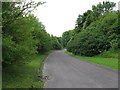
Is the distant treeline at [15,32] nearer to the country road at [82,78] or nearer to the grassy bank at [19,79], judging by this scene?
the grassy bank at [19,79]

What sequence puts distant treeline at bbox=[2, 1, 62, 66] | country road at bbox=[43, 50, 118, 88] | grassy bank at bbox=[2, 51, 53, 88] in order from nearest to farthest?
distant treeline at bbox=[2, 1, 62, 66], grassy bank at bbox=[2, 51, 53, 88], country road at bbox=[43, 50, 118, 88]

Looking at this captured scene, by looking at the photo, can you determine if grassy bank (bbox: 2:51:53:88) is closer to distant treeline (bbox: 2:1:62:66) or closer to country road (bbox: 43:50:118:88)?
country road (bbox: 43:50:118:88)

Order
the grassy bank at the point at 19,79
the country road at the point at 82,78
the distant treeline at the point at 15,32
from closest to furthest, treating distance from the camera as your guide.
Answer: the distant treeline at the point at 15,32 → the grassy bank at the point at 19,79 → the country road at the point at 82,78

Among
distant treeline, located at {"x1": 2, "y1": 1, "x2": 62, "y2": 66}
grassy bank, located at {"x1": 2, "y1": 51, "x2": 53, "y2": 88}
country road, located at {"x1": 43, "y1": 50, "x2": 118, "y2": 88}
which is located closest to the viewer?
distant treeline, located at {"x1": 2, "y1": 1, "x2": 62, "y2": 66}

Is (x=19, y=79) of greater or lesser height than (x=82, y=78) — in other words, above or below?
above

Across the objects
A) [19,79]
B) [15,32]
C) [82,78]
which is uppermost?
[15,32]

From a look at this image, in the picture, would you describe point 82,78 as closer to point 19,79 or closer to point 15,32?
point 19,79

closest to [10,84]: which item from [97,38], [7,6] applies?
[7,6]

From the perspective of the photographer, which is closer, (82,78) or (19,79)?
(19,79)

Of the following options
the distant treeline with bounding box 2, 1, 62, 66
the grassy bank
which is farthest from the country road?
the distant treeline with bounding box 2, 1, 62, 66

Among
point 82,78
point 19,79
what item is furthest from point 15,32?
point 82,78

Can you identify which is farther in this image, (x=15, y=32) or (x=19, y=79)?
(x=15, y=32)

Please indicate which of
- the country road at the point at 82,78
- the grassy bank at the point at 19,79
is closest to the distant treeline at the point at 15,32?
the grassy bank at the point at 19,79

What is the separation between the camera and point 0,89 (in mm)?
5695
